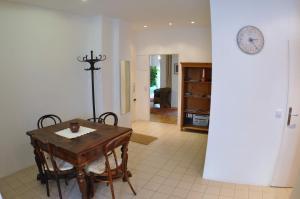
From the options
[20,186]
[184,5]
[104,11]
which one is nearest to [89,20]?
[104,11]

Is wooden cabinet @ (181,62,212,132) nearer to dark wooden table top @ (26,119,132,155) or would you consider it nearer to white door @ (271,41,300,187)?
white door @ (271,41,300,187)

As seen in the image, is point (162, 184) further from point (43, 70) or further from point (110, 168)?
point (43, 70)

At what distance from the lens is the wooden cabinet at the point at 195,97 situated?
5703mm

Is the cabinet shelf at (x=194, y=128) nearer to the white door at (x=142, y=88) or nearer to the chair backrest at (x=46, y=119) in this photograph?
the white door at (x=142, y=88)

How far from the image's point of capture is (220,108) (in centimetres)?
316

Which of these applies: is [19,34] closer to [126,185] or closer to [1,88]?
[1,88]

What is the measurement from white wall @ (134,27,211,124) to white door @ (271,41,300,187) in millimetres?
2954

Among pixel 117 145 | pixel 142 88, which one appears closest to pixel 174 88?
pixel 142 88

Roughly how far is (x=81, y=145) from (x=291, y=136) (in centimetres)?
272

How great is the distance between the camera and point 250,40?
2.90 m

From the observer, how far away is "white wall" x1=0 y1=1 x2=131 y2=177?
11.4 feet

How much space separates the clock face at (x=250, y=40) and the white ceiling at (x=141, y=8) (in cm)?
89

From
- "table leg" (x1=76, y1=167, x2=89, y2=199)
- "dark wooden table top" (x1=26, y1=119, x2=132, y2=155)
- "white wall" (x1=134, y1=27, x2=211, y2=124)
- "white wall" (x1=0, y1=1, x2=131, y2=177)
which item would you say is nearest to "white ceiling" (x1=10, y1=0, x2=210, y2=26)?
"white wall" (x1=0, y1=1, x2=131, y2=177)

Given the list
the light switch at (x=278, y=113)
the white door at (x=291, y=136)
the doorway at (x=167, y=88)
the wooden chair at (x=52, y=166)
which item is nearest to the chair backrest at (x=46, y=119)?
the wooden chair at (x=52, y=166)
